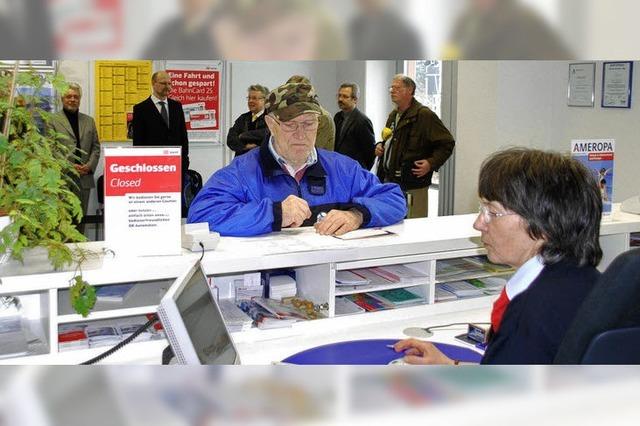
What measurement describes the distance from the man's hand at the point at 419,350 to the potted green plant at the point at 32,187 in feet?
2.86

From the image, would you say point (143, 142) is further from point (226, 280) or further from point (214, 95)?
point (226, 280)

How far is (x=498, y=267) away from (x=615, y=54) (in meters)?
2.72

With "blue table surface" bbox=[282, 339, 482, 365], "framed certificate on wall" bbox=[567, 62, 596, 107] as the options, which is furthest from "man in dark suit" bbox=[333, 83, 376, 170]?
"blue table surface" bbox=[282, 339, 482, 365]

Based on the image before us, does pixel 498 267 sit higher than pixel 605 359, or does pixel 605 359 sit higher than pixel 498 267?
pixel 605 359

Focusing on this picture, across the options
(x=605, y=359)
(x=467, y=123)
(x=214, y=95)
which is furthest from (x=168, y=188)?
(x=214, y=95)

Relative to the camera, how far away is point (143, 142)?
6.54 metres

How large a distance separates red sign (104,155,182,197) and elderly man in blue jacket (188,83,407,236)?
521 mm

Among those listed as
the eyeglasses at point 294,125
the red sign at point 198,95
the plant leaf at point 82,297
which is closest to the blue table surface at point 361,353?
the plant leaf at point 82,297

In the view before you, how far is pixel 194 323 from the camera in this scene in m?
1.45

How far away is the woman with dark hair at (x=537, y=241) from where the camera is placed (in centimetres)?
160

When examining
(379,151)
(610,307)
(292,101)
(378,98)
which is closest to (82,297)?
(610,307)

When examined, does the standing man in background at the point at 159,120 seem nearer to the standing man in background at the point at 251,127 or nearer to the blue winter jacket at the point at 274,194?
the standing man in background at the point at 251,127

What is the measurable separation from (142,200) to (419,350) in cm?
92

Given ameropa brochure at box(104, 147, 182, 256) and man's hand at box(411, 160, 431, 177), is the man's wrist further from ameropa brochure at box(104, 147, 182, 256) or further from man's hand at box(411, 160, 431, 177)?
man's hand at box(411, 160, 431, 177)
